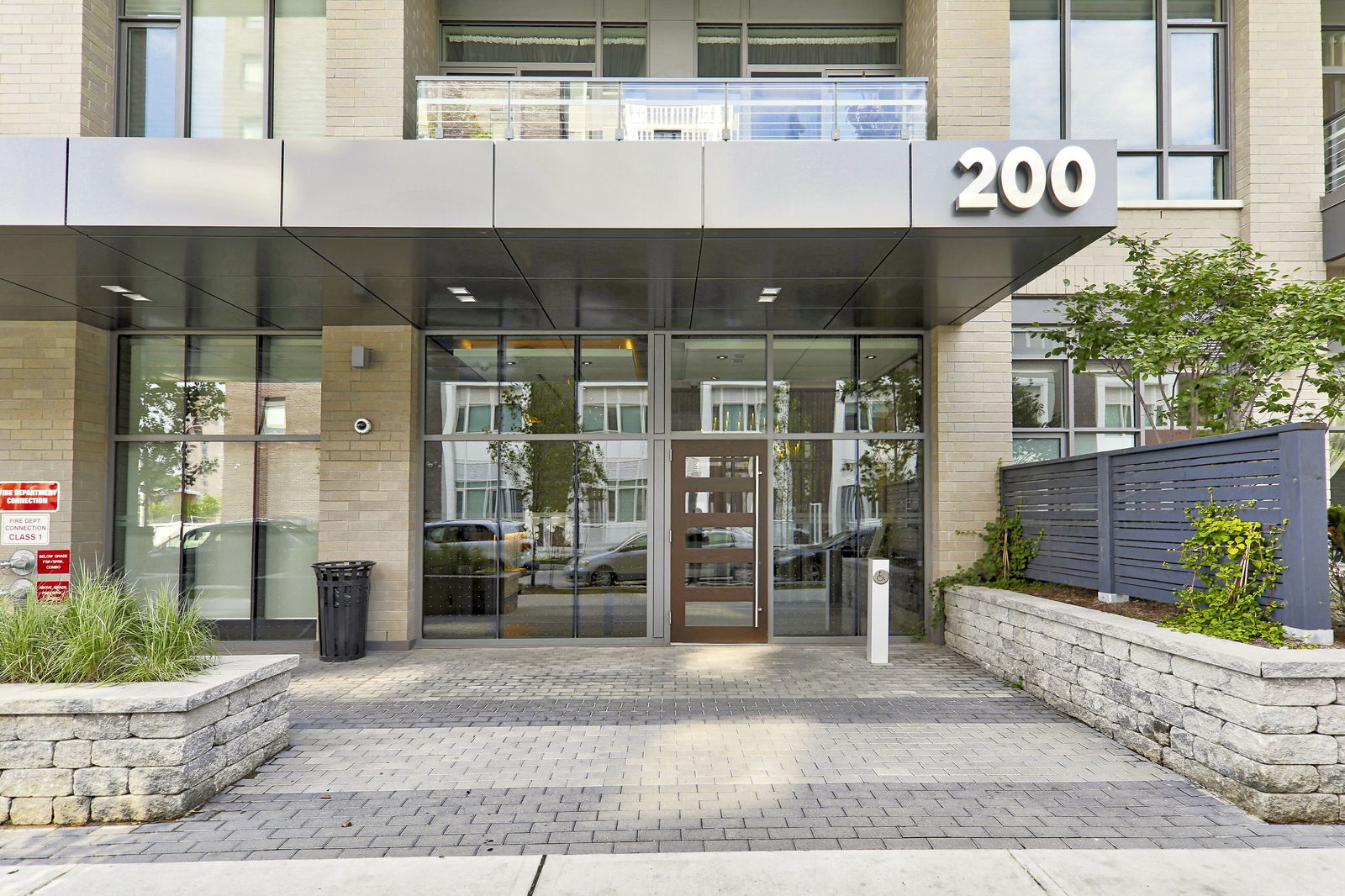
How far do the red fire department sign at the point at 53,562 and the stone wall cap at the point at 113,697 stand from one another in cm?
573

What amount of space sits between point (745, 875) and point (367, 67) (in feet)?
31.6

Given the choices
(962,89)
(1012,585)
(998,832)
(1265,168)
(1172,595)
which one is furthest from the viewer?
(1265,168)

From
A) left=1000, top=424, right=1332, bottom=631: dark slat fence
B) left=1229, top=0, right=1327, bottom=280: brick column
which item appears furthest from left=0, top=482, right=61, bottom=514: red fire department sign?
left=1229, top=0, right=1327, bottom=280: brick column

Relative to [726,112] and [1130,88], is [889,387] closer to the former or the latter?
[726,112]

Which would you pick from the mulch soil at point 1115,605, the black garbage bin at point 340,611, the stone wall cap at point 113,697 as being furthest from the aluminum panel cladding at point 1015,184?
the black garbage bin at point 340,611

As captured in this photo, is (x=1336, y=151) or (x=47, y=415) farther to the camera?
(x=1336, y=151)

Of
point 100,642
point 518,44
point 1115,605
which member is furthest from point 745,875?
point 518,44

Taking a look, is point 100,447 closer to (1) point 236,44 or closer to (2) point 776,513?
(1) point 236,44

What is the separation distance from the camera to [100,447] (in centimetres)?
1040

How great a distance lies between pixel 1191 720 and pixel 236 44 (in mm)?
12460

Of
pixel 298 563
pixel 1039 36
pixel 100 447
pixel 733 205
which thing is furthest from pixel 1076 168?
pixel 100 447

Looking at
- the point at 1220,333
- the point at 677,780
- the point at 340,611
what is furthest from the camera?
the point at 340,611

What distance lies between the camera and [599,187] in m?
6.83

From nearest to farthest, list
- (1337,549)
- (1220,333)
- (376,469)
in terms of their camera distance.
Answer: (1337,549) → (1220,333) → (376,469)
